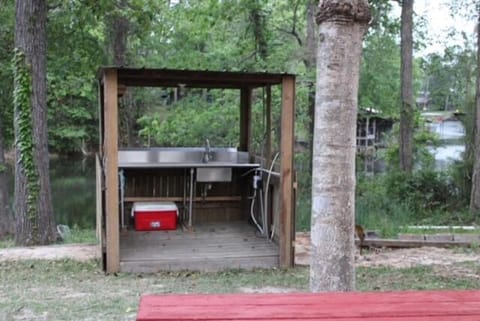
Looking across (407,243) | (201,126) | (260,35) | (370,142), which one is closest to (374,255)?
(407,243)

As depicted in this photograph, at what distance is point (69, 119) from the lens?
20.3 m

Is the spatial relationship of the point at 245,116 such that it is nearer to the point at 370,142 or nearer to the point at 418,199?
the point at 418,199

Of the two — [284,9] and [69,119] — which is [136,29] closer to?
[284,9]

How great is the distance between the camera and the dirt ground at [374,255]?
6245 millimetres

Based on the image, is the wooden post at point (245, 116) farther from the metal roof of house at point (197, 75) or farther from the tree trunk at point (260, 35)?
the tree trunk at point (260, 35)

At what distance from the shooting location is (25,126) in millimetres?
7781

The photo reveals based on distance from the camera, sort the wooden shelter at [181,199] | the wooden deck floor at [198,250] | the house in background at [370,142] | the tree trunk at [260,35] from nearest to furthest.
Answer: the wooden shelter at [181,199] → the wooden deck floor at [198,250] → the tree trunk at [260,35] → the house in background at [370,142]

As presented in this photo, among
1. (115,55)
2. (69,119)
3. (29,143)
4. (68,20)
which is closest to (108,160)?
(29,143)

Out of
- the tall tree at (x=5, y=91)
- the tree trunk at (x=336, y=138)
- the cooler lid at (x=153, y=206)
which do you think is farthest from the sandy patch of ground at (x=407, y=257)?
the tall tree at (x=5, y=91)

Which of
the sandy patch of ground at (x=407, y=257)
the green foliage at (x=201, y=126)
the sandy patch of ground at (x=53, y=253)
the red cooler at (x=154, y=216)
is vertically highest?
the green foliage at (x=201, y=126)

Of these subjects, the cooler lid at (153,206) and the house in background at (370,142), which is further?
the house in background at (370,142)

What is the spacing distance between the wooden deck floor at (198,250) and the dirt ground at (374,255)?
44cm

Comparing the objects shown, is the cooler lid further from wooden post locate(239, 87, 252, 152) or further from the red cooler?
wooden post locate(239, 87, 252, 152)

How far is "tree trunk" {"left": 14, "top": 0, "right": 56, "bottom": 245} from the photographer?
7754 mm
